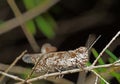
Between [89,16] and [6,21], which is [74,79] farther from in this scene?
[6,21]

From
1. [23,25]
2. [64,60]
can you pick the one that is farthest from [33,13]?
[64,60]

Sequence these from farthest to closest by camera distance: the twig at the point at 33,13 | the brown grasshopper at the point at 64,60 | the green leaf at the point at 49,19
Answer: the green leaf at the point at 49,19
the twig at the point at 33,13
the brown grasshopper at the point at 64,60

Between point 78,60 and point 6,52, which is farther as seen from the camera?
point 6,52

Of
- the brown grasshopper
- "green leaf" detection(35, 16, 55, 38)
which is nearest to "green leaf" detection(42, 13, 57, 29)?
"green leaf" detection(35, 16, 55, 38)

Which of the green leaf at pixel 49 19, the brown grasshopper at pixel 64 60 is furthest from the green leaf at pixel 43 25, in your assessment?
the brown grasshopper at pixel 64 60

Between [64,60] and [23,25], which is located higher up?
[23,25]

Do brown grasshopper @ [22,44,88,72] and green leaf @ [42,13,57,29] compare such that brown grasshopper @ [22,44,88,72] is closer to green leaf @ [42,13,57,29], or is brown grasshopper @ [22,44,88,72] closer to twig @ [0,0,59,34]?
twig @ [0,0,59,34]

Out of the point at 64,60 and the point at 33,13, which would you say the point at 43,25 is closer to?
the point at 33,13

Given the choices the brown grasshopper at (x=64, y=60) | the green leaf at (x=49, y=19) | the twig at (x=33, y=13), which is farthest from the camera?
the green leaf at (x=49, y=19)

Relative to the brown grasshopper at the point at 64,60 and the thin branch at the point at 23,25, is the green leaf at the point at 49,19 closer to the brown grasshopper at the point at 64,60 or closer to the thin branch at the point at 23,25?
the thin branch at the point at 23,25

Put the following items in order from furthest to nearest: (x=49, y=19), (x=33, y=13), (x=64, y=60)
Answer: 1. (x=49, y=19)
2. (x=33, y=13)
3. (x=64, y=60)

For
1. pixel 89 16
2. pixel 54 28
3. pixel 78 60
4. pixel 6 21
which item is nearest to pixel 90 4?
pixel 89 16
